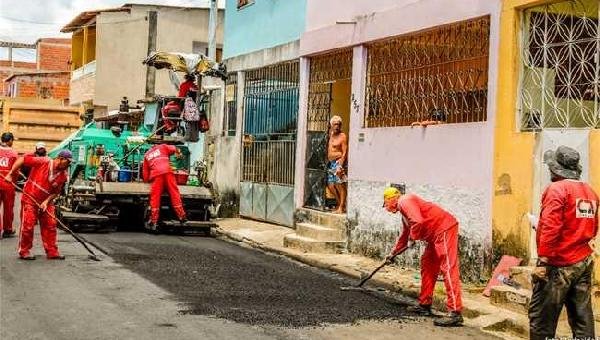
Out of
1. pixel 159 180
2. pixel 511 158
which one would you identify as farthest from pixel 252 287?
pixel 159 180

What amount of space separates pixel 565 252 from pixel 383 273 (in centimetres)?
491

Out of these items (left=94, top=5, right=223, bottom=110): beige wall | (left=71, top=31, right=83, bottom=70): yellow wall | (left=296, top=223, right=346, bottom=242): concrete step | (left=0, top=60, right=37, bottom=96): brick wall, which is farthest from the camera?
(left=0, top=60, right=37, bottom=96): brick wall

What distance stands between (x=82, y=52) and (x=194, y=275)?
87.8 ft

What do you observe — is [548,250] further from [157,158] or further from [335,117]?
[157,158]

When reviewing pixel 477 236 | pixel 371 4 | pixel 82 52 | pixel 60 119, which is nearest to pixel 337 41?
pixel 371 4

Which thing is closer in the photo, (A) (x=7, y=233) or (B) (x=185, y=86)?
(A) (x=7, y=233)

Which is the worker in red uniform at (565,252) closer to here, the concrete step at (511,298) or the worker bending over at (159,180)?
the concrete step at (511,298)

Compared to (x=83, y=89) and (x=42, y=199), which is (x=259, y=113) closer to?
(x=42, y=199)

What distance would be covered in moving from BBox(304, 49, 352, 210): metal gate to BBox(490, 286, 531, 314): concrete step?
6100 millimetres

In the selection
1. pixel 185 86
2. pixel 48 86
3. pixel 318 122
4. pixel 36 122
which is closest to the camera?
pixel 318 122

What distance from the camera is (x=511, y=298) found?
812 centimetres

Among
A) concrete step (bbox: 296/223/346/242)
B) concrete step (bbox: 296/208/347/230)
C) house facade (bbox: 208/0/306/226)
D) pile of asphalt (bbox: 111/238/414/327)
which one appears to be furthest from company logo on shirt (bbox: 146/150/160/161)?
concrete step (bbox: 296/223/346/242)

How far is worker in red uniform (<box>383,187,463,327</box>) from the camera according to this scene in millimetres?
7793

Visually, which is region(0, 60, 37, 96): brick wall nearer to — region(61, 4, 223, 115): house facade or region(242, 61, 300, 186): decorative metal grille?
region(61, 4, 223, 115): house facade
